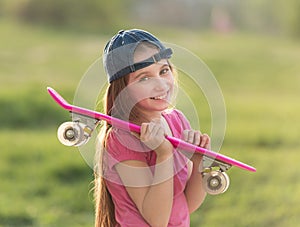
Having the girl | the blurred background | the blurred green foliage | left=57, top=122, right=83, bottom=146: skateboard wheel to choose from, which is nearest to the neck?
the girl

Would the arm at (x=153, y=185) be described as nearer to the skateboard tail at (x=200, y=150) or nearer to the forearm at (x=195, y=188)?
the skateboard tail at (x=200, y=150)

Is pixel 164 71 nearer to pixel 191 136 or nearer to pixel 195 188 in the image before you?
pixel 191 136

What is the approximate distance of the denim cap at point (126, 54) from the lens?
2.68 metres

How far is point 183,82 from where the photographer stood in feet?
10.5

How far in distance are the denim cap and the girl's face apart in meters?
0.01

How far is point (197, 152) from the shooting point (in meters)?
2.65

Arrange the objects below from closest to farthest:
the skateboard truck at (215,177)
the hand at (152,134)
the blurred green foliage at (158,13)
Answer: the hand at (152,134), the skateboard truck at (215,177), the blurred green foliage at (158,13)

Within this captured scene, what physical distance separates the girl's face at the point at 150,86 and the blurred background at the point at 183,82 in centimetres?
281

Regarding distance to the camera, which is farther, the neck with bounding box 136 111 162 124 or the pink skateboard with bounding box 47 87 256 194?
the neck with bounding box 136 111 162 124

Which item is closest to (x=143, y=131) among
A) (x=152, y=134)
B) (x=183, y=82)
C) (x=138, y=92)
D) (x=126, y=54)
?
(x=152, y=134)

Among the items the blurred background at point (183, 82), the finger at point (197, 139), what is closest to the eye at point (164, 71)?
the finger at point (197, 139)

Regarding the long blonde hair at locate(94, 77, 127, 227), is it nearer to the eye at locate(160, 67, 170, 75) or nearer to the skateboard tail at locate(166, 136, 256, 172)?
the eye at locate(160, 67, 170, 75)

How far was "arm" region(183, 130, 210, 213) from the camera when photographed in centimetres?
267

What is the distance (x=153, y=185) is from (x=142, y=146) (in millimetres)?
128
